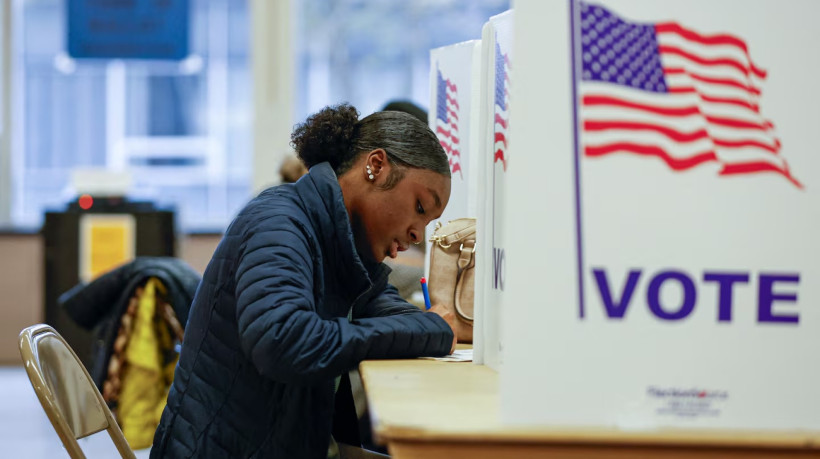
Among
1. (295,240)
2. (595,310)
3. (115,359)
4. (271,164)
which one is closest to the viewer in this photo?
(595,310)

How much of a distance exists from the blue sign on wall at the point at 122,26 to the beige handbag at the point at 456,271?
4842 millimetres

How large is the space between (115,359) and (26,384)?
2.81 meters

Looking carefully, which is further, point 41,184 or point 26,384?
point 41,184

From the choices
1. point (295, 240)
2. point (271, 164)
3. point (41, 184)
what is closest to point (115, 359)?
point (295, 240)

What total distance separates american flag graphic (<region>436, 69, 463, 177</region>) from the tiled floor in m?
2.04

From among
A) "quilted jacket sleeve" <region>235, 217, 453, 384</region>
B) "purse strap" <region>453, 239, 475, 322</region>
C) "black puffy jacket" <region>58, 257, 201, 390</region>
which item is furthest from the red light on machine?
"quilted jacket sleeve" <region>235, 217, 453, 384</region>

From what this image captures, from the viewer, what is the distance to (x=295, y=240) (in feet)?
4.94

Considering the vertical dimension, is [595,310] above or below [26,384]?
above

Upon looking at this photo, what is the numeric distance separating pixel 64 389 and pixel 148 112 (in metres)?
5.03

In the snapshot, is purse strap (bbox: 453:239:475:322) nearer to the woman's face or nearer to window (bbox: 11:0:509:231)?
the woman's face

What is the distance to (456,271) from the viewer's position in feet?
6.51

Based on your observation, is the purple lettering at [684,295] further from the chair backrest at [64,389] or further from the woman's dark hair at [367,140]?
the chair backrest at [64,389]

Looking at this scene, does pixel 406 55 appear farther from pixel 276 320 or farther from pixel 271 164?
pixel 276 320

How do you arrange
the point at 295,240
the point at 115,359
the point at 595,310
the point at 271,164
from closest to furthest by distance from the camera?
1. the point at 595,310
2. the point at 295,240
3. the point at 115,359
4. the point at 271,164
